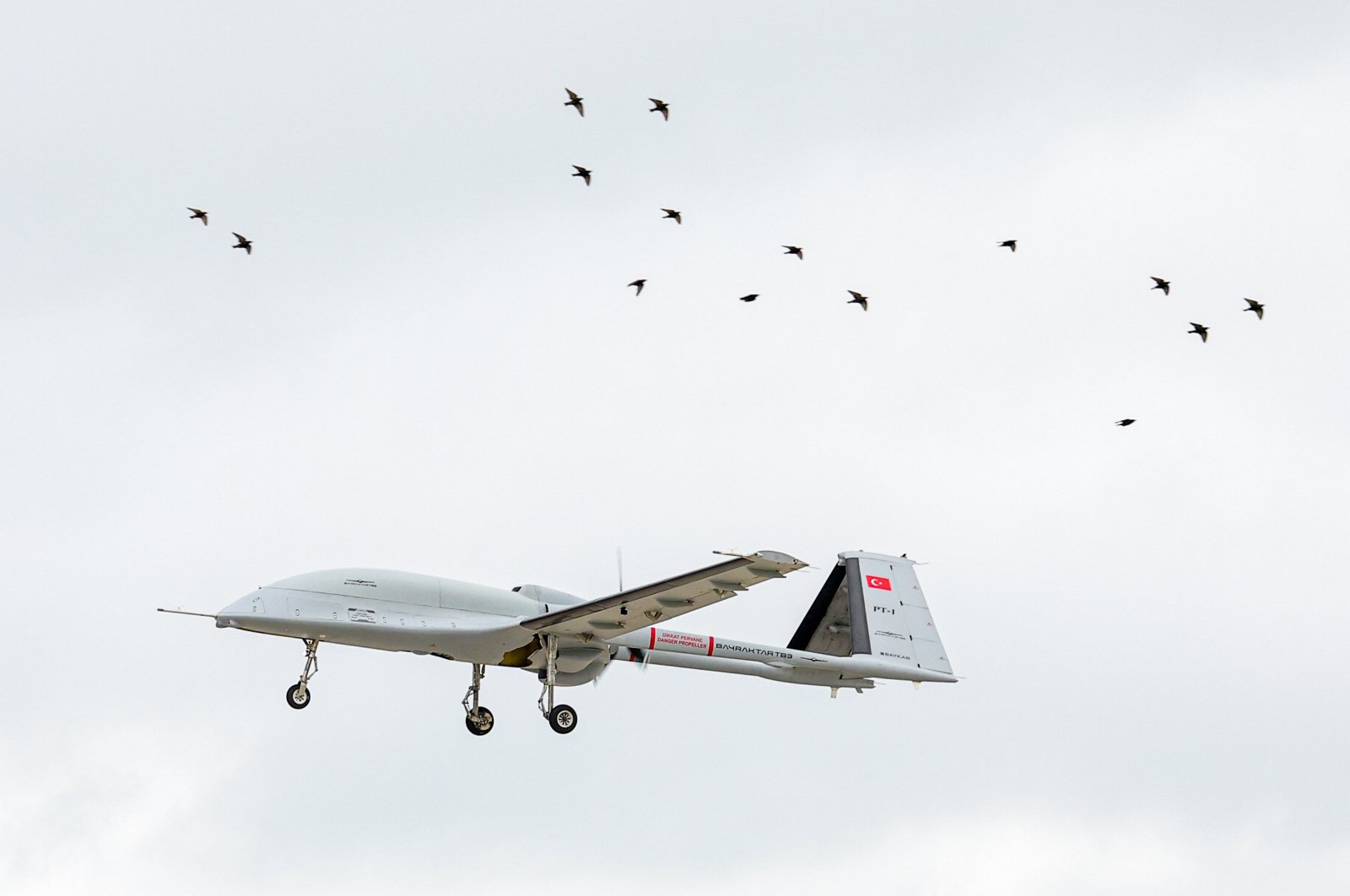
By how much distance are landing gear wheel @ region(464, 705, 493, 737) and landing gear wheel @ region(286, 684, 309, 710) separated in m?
6.09

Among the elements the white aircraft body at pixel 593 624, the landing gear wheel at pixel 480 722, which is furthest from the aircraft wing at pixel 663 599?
the landing gear wheel at pixel 480 722

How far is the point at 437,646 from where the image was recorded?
53.9 meters

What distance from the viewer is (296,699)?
51.5 meters

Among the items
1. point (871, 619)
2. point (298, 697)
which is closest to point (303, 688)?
point (298, 697)

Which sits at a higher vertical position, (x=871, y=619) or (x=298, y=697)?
(x=871, y=619)

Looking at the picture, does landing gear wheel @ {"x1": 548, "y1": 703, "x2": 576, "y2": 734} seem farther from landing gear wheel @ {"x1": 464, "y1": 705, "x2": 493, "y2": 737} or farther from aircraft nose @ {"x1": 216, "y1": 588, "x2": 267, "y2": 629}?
aircraft nose @ {"x1": 216, "y1": 588, "x2": 267, "y2": 629}

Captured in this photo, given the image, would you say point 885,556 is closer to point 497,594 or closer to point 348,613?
point 497,594

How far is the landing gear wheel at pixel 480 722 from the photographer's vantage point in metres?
56.3

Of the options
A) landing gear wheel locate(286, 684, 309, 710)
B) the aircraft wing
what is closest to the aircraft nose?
landing gear wheel locate(286, 684, 309, 710)

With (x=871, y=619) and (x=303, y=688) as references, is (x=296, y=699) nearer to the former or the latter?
(x=303, y=688)

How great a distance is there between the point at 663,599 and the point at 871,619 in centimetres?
943

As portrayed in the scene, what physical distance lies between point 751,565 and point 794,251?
13.1 metres

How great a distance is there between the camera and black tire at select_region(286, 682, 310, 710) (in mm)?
51438

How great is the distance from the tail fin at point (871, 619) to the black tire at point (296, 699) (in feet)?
51.5
